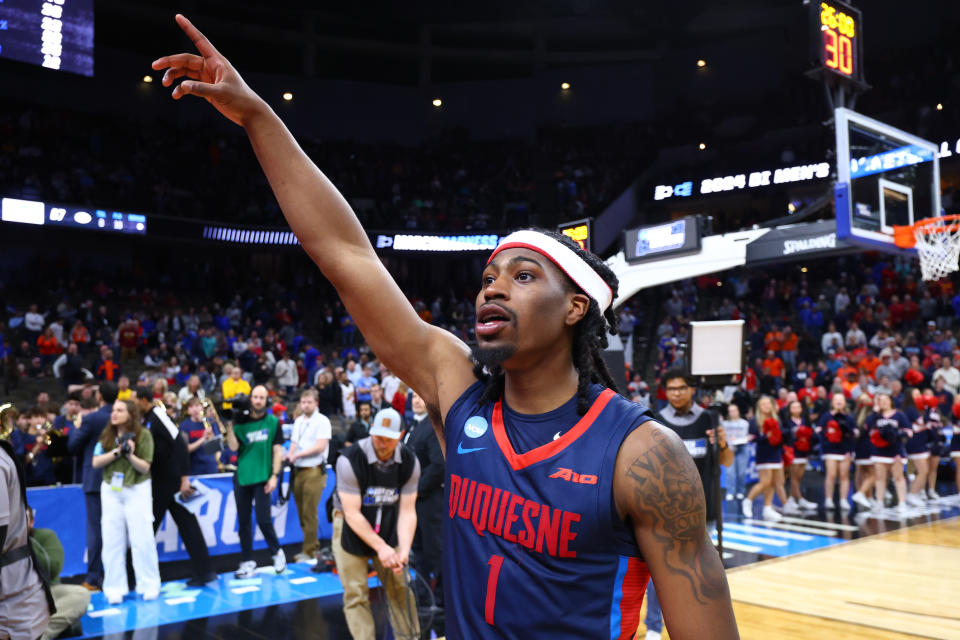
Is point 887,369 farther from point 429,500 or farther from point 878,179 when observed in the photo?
point 429,500

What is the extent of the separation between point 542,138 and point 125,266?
47.0ft

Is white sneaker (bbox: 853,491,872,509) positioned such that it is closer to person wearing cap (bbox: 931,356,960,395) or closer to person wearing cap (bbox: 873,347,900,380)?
person wearing cap (bbox: 931,356,960,395)

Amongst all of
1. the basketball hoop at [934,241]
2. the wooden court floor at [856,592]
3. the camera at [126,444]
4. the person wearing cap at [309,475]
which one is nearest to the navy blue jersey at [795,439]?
the wooden court floor at [856,592]

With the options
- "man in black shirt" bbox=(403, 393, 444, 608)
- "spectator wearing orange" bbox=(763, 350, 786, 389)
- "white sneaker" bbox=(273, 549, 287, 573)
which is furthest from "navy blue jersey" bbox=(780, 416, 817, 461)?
"white sneaker" bbox=(273, 549, 287, 573)

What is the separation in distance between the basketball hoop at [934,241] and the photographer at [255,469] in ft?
Answer: 23.4

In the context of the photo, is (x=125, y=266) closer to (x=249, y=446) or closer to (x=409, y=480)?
(x=249, y=446)

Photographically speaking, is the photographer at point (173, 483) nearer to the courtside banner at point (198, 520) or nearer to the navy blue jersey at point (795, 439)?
the courtside banner at point (198, 520)

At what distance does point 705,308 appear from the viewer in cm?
2302

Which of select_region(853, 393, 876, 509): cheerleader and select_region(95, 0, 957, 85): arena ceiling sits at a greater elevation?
select_region(95, 0, 957, 85): arena ceiling

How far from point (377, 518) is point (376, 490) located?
0.21 meters

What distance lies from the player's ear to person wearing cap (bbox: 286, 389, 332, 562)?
7025mm

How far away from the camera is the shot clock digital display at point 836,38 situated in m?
8.49

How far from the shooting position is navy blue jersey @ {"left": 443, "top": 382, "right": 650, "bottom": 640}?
1482 millimetres

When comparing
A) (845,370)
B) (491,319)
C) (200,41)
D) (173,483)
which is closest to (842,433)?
(845,370)
